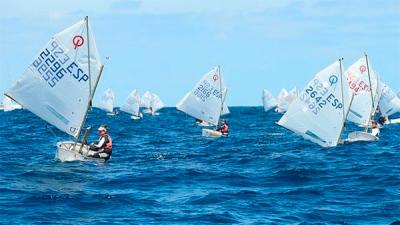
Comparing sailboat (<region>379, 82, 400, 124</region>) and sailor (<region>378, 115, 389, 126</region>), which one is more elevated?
sailboat (<region>379, 82, 400, 124</region>)

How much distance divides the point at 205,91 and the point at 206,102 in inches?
37.8

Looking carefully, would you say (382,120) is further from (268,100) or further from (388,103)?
(268,100)

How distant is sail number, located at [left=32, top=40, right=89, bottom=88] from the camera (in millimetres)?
31547

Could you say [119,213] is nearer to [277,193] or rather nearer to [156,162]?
[277,193]

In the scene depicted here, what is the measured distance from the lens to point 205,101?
59656 millimetres

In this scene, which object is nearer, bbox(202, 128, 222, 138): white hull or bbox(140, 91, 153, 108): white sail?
bbox(202, 128, 222, 138): white hull

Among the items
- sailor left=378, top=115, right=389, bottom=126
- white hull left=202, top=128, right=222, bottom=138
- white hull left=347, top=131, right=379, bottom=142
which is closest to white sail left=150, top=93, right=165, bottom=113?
sailor left=378, top=115, right=389, bottom=126

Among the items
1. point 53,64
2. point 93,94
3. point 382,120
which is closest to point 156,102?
point 382,120

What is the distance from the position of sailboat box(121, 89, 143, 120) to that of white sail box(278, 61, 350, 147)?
7616cm

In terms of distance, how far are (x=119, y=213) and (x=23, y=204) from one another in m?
3.06

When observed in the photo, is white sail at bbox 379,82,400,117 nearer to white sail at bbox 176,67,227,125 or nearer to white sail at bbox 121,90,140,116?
white sail at bbox 176,67,227,125

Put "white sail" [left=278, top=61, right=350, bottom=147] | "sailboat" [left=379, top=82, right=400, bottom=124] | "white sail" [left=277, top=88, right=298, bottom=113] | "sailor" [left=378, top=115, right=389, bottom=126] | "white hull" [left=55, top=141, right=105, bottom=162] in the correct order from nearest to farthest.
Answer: "white hull" [left=55, top=141, right=105, bottom=162] < "white sail" [left=278, top=61, right=350, bottom=147] < "sailor" [left=378, top=115, right=389, bottom=126] < "sailboat" [left=379, top=82, right=400, bottom=124] < "white sail" [left=277, top=88, right=298, bottom=113]

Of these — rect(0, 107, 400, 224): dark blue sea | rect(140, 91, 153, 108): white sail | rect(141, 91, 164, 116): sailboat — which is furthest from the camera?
rect(140, 91, 153, 108): white sail

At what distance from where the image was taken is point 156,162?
33.5m
